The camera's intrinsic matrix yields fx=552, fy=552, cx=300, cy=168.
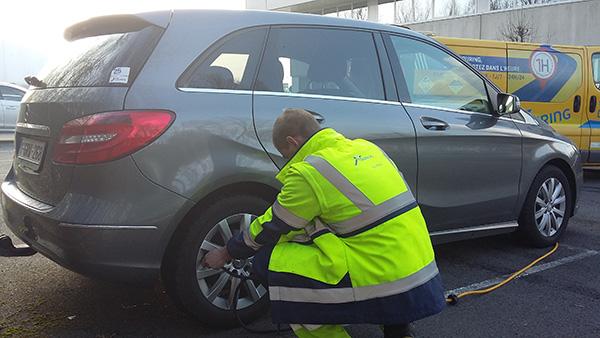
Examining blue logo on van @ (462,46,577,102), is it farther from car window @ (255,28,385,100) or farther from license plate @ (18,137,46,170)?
license plate @ (18,137,46,170)

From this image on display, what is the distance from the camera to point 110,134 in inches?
102

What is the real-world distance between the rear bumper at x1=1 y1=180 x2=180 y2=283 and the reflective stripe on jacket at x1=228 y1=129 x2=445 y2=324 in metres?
0.72

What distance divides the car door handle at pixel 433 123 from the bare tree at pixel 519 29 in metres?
15.7

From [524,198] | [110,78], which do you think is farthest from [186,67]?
[524,198]

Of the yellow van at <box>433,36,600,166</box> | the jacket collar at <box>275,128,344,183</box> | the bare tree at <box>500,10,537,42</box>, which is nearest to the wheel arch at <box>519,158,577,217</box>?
the yellow van at <box>433,36,600,166</box>

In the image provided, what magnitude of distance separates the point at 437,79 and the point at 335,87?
3.51 feet

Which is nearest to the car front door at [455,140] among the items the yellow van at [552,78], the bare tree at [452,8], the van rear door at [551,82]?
the yellow van at [552,78]

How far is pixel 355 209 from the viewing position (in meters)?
2.16

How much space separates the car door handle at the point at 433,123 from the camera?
3.72m

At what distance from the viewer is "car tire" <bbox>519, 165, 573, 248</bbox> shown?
4.52 metres

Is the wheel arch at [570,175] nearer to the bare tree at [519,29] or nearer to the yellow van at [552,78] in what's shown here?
the yellow van at [552,78]

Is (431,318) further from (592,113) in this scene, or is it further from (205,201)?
(592,113)

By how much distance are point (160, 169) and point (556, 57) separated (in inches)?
264

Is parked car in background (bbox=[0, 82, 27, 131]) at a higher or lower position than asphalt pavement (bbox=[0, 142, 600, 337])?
higher
